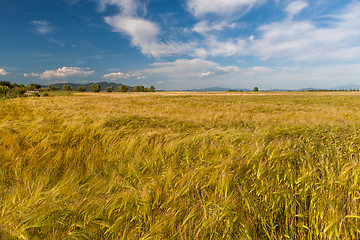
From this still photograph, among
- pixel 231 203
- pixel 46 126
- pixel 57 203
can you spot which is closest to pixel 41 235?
pixel 57 203

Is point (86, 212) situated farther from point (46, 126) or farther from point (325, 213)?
point (46, 126)

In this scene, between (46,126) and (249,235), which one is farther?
(46,126)

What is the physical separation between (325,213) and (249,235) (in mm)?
667

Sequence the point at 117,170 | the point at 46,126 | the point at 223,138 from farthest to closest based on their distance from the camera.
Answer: the point at 46,126, the point at 223,138, the point at 117,170

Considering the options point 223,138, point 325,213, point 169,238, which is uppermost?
point 223,138

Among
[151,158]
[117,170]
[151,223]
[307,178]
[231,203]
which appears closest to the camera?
[151,223]

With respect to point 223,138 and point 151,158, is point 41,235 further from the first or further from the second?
point 223,138

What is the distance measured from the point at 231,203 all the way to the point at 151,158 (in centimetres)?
114

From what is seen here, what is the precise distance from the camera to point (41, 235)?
1.07 metres

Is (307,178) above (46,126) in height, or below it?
below

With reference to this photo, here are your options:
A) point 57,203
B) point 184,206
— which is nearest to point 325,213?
point 184,206

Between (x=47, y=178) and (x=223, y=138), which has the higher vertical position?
(x=223, y=138)

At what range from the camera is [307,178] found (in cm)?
159

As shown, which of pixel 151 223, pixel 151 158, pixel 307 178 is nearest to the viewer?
pixel 151 223
